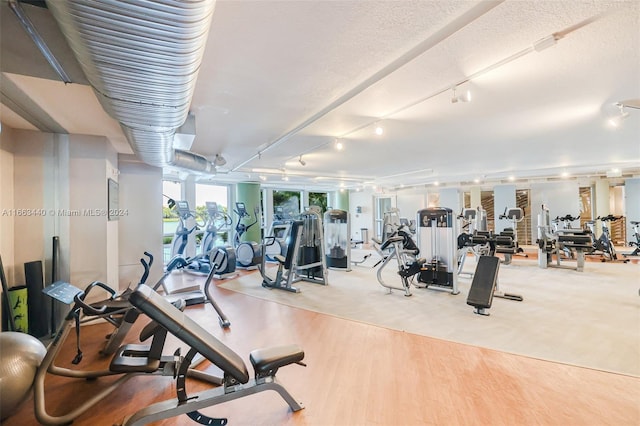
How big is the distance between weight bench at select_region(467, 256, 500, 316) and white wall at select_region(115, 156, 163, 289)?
5.34m

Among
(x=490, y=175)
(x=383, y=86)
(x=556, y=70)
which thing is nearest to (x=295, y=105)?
(x=383, y=86)

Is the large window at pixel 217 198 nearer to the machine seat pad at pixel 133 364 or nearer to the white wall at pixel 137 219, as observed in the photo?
the white wall at pixel 137 219

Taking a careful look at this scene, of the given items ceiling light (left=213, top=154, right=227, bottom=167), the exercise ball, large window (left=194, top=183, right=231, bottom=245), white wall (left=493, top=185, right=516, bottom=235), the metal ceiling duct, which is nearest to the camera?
the metal ceiling duct

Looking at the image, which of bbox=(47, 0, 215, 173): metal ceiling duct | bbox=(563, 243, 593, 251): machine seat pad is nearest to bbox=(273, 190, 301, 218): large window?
bbox=(563, 243, 593, 251): machine seat pad

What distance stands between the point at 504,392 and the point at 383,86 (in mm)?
2806

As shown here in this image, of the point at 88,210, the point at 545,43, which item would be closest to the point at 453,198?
the point at 545,43

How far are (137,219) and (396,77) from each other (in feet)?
16.0

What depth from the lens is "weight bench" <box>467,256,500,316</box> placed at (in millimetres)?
3645

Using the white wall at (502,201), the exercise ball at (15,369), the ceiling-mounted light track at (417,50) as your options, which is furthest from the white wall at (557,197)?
the exercise ball at (15,369)

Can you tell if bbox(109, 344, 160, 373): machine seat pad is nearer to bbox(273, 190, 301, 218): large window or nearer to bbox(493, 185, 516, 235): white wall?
bbox(273, 190, 301, 218): large window

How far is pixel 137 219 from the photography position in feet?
16.3

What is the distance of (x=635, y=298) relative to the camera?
422 centimetres

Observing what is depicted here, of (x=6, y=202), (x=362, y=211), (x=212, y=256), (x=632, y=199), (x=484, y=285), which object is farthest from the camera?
(x=362, y=211)

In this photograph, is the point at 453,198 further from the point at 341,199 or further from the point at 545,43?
the point at 545,43
